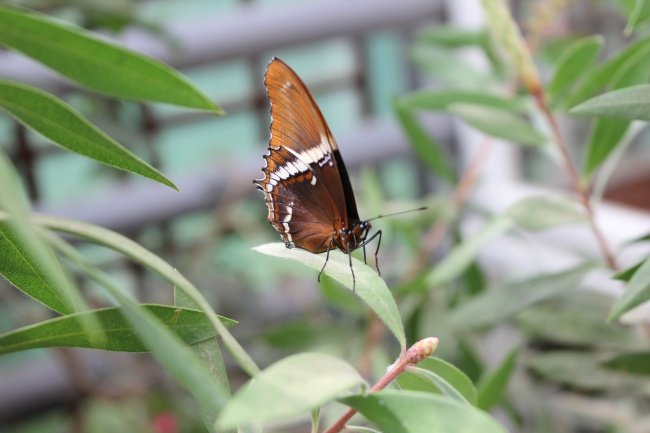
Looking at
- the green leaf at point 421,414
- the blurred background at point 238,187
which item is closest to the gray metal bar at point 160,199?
the blurred background at point 238,187

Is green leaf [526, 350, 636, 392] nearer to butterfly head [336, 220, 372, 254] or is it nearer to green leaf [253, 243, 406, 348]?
butterfly head [336, 220, 372, 254]

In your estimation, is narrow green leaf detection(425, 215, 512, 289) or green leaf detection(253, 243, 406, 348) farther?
narrow green leaf detection(425, 215, 512, 289)

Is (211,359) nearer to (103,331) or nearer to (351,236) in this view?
(103,331)

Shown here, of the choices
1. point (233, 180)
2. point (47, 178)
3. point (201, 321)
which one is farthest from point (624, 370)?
point (47, 178)

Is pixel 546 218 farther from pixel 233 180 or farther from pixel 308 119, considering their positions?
pixel 233 180

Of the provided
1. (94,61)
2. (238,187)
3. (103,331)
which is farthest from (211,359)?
(238,187)

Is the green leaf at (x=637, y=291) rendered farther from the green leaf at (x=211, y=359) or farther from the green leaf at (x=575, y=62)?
the green leaf at (x=575, y=62)

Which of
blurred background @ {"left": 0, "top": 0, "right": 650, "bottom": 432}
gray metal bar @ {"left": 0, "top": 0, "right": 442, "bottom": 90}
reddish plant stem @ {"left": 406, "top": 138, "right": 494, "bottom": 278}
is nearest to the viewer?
reddish plant stem @ {"left": 406, "top": 138, "right": 494, "bottom": 278}

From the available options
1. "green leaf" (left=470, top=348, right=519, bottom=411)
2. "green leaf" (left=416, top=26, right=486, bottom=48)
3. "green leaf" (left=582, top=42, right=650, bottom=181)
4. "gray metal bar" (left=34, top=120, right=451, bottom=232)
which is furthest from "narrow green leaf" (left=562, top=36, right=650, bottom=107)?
"gray metal bar" (left=34, top=120, right=451, bottom=232)
